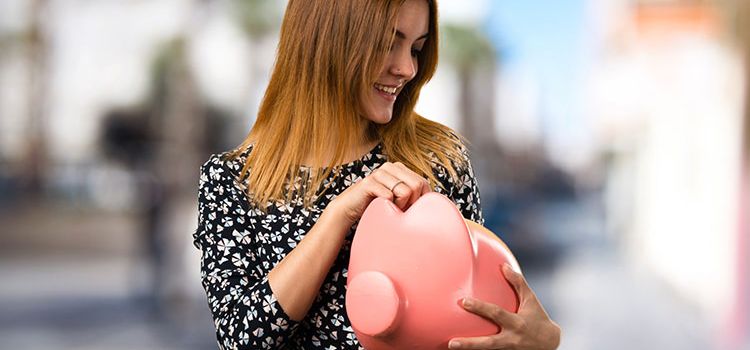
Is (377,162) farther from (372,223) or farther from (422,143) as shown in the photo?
(372,223)

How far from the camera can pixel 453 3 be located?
8344mm

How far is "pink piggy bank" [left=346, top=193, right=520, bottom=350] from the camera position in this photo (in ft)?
2.68

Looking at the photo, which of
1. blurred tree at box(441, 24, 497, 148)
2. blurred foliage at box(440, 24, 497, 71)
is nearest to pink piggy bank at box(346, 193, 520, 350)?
blurred tree at box(441, 24, 497, 148)

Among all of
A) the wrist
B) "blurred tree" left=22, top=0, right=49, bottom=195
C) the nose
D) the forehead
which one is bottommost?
"blurred tree" left=22, top=0, right=49, bottom=195

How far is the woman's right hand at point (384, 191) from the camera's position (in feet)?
2.81

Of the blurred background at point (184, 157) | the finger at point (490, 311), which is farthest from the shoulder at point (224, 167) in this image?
the blurred background at point (184, 157)

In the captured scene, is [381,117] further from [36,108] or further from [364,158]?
[36,108]

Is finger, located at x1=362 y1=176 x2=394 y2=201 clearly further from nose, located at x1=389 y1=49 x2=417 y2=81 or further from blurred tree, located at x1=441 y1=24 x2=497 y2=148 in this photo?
blurred tree, located at x1=441 y1=24 x2=497 y2=148

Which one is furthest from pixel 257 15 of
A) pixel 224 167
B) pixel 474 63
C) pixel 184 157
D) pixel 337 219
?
pixel 337 219

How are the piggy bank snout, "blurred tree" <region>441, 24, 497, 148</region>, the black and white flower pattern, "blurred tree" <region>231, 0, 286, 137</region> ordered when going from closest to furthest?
the piggy bank snout, the black and white flower pattern, "blurred tree" <region>231, 0, 286, 137</region>, "blurred tree" <region>441, 24, 497, 148</region>

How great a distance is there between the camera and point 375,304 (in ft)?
2.66

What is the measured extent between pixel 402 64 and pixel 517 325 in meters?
0.27

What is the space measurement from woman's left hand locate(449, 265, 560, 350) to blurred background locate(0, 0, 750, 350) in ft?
17.1

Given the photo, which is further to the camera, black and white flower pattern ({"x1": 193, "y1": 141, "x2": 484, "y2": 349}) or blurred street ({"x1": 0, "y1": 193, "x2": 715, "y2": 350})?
blurred street ({"x1": 0, "y1": 193, "x2": 715, "y2": 350})
